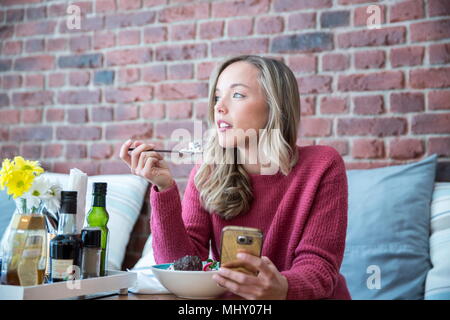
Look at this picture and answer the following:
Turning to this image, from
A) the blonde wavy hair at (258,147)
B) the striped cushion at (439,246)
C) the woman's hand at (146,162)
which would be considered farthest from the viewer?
the striped cushion at (439,246)

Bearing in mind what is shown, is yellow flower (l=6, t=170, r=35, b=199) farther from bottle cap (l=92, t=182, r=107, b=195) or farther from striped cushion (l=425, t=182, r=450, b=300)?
striped cushion (l=425, t=182, r=450, b=300)

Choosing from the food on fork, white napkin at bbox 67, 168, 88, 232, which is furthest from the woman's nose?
white napkin at bbox 67, 168, 88, 232

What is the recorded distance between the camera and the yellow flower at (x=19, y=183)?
0.91m

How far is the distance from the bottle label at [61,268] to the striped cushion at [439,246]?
115cm

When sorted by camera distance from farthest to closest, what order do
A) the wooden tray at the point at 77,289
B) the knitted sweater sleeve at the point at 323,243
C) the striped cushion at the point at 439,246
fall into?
the striped cushion at the point at 439,246
the knitted sweater sleeve at the point at 323,243
the wooden tray at the point at 77,289

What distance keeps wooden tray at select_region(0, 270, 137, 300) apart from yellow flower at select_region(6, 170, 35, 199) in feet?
0.56

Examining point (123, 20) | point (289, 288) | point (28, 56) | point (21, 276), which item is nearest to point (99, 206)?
point (21, 276)

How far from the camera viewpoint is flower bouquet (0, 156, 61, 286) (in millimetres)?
884

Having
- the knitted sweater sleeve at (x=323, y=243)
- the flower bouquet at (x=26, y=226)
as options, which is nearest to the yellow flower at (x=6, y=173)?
the flower bouquet at (x=26, y=226)

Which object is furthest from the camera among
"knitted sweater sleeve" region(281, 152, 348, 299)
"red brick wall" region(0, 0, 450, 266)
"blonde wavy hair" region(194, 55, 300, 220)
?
"red brick wall" region(0, 0, 450, 266)

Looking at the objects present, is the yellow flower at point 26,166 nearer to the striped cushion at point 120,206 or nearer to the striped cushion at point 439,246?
the striped cushion at point 120,206

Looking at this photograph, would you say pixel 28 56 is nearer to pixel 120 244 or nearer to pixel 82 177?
pixel 120 244

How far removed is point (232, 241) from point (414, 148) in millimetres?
1268
